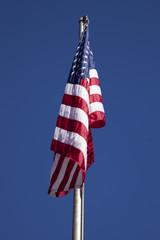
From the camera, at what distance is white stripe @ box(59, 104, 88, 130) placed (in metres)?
12.8

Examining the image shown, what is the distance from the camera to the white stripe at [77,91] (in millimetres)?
13312

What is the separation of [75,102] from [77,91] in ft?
1.47

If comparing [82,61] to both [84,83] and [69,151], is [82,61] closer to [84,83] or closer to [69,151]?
[84,83]

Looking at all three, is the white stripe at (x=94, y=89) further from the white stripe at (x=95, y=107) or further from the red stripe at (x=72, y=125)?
the red stripe at (x=72, y=125)

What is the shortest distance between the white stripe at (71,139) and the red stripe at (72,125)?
0.11 metres

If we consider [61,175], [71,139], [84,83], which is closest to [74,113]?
[71,139]

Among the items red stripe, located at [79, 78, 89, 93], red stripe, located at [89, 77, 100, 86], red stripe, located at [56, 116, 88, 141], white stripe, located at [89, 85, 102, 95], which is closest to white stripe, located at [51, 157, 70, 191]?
red stripe, located at [56, 116, 88, 141]

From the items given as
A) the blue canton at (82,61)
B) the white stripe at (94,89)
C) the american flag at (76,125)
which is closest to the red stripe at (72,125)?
the american flag at (76,125)

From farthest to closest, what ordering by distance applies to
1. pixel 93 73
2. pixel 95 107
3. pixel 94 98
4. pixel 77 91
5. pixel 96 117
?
pixel 93 73 → pixel 94 98 → pixel 95 107 → pixel 96 117 → pixel 77 91

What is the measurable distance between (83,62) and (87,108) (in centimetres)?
198

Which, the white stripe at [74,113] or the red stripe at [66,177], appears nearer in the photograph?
the red stripe at [66,177]

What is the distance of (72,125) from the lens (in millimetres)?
12914

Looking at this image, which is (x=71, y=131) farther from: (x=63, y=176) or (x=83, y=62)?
(x=83, y=62)

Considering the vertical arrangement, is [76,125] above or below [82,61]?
below
